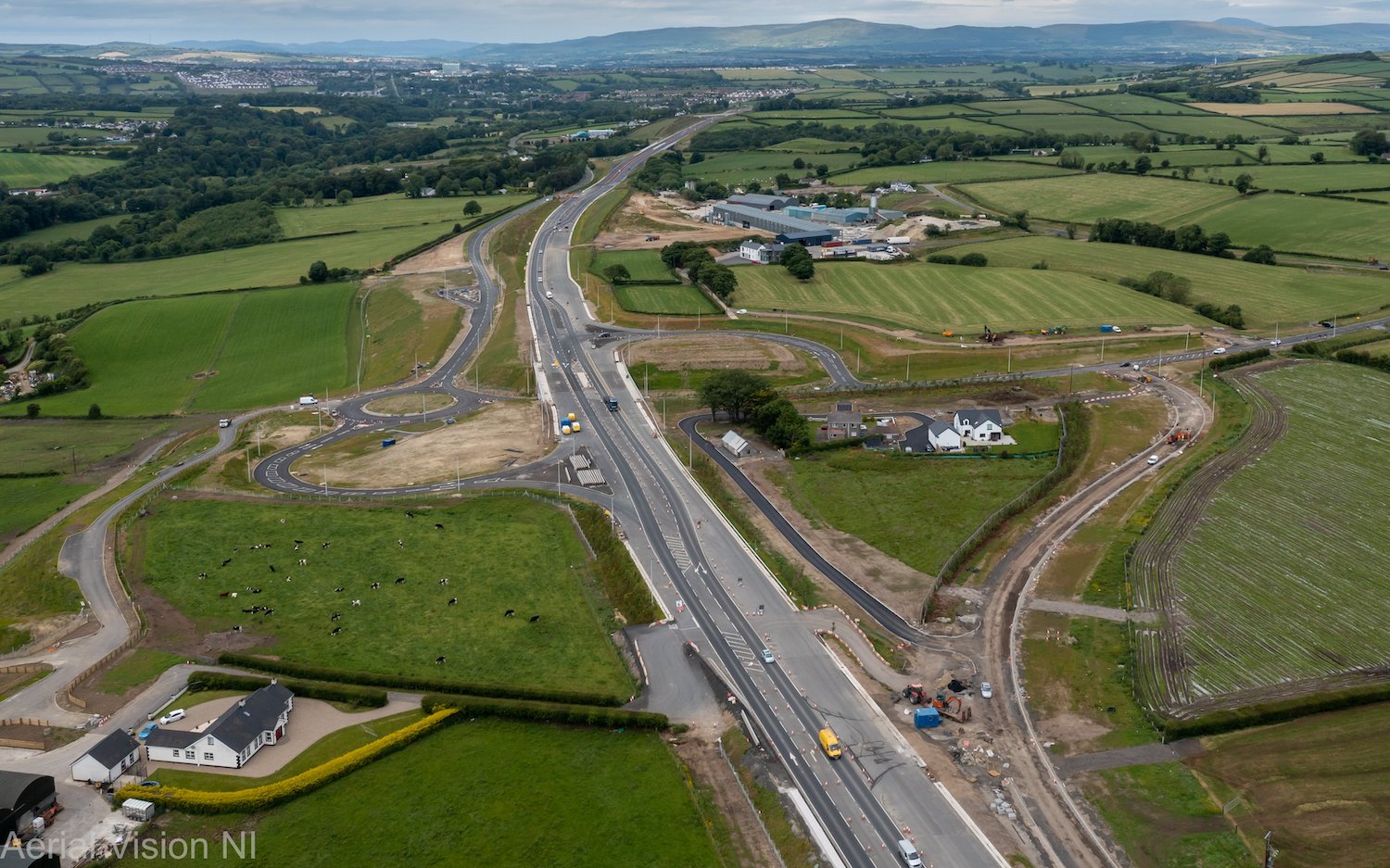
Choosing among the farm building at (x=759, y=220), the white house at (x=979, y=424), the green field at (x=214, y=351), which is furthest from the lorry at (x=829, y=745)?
the farm building at (x=759, y=220)

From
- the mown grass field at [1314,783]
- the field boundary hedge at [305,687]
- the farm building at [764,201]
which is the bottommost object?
the field boundary hedge at [305,687]

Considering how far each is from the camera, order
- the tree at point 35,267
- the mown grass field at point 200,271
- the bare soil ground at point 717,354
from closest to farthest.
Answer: the bare soil ground at point 717,354
the mown grass field at point 200,271
the tree at point 35,267

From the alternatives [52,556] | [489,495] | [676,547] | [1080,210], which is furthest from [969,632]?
[1080,210]

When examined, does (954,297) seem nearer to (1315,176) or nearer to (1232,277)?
(1232,277)

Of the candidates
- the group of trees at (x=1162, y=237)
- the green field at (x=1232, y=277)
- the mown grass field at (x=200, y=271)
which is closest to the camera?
the green field at (x=1232, y=277)

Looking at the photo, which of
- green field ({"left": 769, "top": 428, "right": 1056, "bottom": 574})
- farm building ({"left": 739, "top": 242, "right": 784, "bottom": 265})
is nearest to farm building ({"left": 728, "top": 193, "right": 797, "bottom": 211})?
farm building ({"left": 739, "top": 242, "right": 784, "bottom": 265})

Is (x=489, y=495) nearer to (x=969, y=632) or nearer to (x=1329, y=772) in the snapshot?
(x=969, y=632)

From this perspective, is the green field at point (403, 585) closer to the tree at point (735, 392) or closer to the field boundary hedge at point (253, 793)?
the field boundary hedge at point (253, 793)
